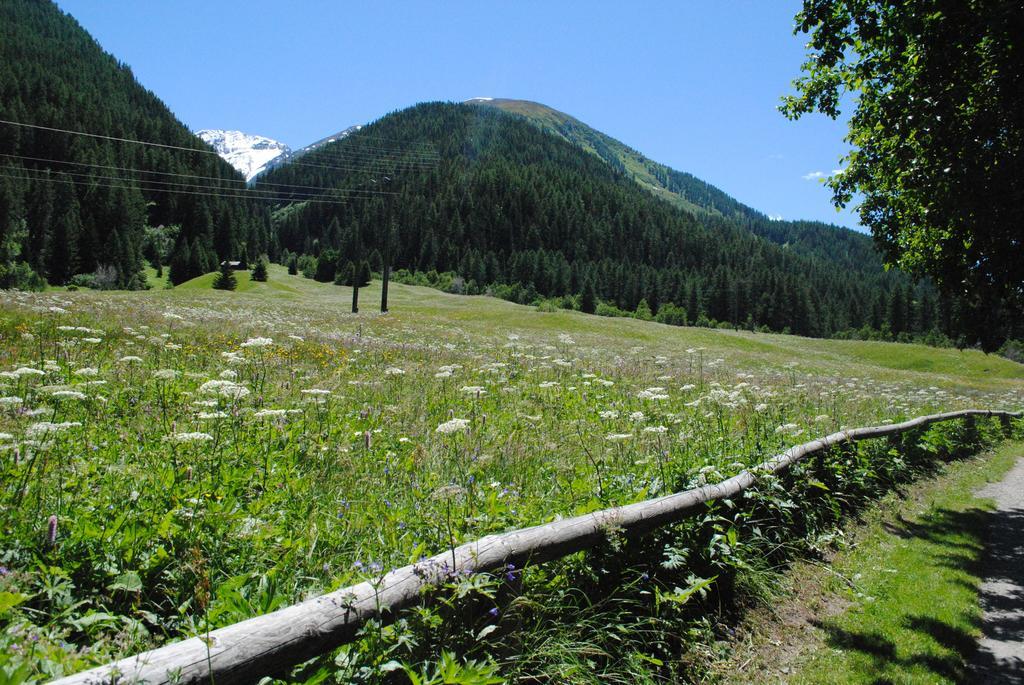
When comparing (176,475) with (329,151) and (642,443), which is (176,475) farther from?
(329,151)

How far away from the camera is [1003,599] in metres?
7.07

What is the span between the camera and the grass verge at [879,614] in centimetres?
515

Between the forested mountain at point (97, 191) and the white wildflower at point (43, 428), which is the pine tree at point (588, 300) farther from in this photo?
the white wildflower at point (43, 428)

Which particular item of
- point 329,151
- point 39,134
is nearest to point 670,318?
point 329,151

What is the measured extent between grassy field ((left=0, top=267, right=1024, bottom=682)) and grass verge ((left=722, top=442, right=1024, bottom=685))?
168cm

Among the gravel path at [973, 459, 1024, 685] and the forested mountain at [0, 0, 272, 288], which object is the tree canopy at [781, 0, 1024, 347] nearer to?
the gravel path at [973, 459, 1024, 685]

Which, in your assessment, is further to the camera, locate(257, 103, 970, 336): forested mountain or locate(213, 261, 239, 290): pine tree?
locate(257, 103, 970, 336): forested mountain

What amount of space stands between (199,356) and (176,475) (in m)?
7.64

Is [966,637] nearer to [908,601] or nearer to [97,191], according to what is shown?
[908,601]

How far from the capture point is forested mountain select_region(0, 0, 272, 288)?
363 feet

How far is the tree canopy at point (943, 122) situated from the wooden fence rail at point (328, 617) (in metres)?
9.20

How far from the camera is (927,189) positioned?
1080 centimetres

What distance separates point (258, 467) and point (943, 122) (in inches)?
482

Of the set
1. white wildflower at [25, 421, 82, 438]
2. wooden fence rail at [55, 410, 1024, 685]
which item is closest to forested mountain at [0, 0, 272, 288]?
white wildflower at [25, 421, 82, 438]
